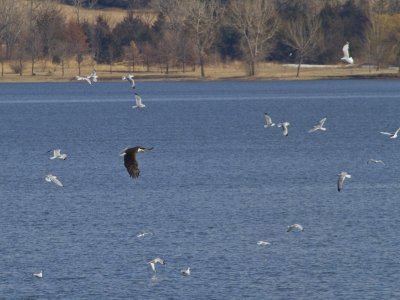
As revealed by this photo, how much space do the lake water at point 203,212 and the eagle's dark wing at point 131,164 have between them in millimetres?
4956


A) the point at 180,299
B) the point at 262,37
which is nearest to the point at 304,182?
the point at 180,299

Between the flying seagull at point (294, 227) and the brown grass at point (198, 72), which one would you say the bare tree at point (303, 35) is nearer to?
the brown grass at point (198, 72)

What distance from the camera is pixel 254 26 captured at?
14962cm

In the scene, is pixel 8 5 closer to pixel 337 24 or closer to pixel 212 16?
pixel 212 16

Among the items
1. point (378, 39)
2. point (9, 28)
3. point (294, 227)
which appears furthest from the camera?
point (9, 28)

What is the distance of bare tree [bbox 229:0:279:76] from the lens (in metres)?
146

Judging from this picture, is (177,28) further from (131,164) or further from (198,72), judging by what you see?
(131,164)

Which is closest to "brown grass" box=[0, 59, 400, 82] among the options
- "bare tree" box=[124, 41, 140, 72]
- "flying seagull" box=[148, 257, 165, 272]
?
"bare tree" box=[124, 41, 140, 72]

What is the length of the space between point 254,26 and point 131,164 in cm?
12211

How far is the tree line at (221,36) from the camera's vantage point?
148 metres

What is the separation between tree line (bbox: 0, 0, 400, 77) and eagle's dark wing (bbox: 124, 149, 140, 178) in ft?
381

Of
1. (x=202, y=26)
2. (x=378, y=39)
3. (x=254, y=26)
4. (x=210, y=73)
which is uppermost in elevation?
(x=254, y=26)

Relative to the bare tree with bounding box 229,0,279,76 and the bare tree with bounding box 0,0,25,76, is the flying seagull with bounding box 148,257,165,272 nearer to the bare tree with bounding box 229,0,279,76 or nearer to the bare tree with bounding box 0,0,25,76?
the bare tree with bounding box 229,0,279,76

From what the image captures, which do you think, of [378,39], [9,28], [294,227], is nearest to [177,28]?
[9,28]
